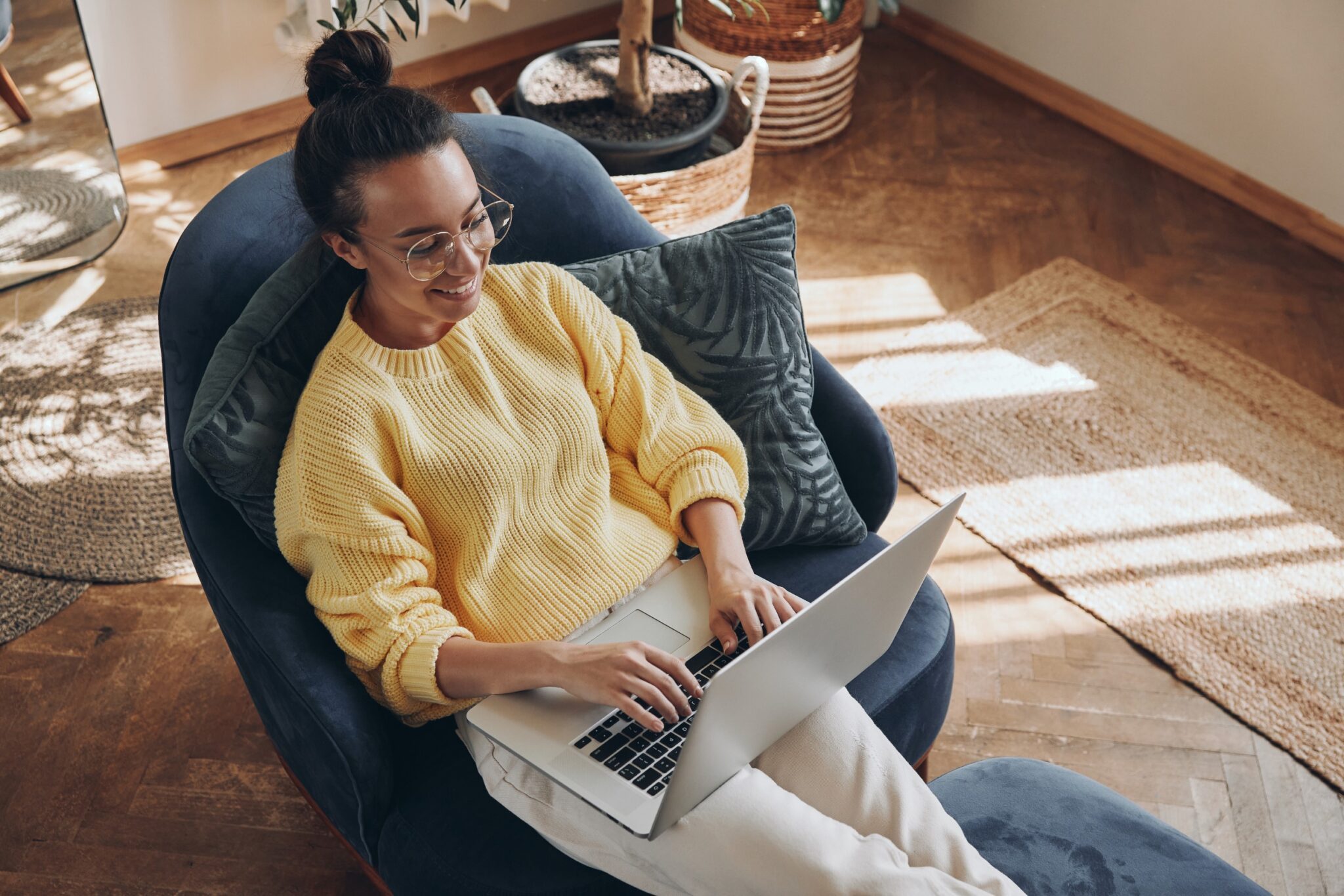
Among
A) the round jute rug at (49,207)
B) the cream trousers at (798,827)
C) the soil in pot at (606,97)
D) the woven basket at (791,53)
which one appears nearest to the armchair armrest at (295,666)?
the cream trousers at (798,827)

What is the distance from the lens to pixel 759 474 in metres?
1.54

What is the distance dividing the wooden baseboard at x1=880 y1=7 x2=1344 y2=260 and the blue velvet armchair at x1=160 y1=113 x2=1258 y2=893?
6.27 feet

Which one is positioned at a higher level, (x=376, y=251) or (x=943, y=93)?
(x=376, y=251)

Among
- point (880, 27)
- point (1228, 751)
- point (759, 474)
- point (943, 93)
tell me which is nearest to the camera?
point (759, 474)

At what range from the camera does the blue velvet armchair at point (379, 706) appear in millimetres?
1258

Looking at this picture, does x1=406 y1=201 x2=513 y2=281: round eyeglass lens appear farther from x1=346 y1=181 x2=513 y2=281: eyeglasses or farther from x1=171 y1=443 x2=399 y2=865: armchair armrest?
x1=171 y1=443 x2=399 y2=865: armchair armrest

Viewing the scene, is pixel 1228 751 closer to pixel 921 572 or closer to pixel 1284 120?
pixel 921 572

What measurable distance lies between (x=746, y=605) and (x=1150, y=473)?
4.27ft

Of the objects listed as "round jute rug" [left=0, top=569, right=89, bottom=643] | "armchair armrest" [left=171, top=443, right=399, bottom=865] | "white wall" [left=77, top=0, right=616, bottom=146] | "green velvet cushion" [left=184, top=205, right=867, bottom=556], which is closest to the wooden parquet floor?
"round jute rug" [left=0, top=569, right=89, bottom=643]

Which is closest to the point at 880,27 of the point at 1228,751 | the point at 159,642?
the point at 1228,751

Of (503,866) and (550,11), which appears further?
(550,11)

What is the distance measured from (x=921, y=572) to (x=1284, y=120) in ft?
7.46

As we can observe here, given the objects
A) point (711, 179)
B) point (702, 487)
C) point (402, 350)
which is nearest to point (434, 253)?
point (402, 350)

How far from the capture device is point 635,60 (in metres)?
2.47
